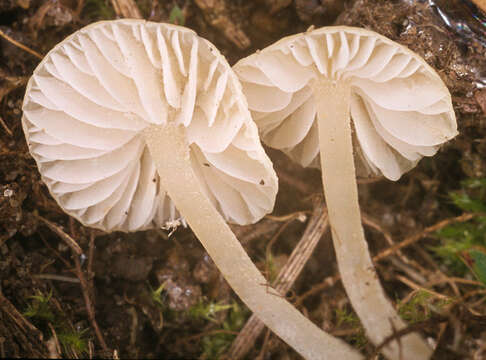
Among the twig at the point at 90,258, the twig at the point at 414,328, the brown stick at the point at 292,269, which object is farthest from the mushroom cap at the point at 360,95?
the twig at the point at 90,258

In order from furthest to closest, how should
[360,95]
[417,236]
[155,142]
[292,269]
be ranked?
[417,236] → [292,269] → [360,95] → [155,142]

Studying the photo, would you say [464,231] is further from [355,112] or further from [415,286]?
[355,112]

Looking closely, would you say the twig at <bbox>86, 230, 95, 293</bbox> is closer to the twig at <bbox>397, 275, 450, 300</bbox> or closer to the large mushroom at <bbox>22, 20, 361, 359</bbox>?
the large mushroom at <bbox>22, 20, 361, 359</bbox>

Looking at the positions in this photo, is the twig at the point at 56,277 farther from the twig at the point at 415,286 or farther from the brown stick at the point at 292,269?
the twig at the point at 415,286

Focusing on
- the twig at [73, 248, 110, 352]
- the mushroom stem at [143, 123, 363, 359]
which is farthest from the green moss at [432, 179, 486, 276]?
the twig at [73, 248, 110, 352]

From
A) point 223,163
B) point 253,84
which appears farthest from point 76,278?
point 253,84

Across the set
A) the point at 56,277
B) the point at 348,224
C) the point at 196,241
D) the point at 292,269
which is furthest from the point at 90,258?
the point at 348,224
